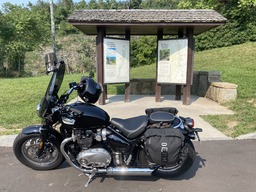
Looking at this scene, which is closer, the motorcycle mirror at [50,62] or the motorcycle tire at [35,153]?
the motorcycle mirror at [50,62]

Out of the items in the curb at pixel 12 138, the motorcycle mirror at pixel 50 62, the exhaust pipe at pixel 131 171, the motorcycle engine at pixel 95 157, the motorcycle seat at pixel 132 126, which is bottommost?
the curb at pixel 12 138

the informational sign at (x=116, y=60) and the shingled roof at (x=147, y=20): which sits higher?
the shingled roof at (x=147, y=20)

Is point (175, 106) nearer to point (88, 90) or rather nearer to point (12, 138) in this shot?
point (12, 138)

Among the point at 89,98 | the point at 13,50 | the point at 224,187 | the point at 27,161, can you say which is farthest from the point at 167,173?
the point at 13,50

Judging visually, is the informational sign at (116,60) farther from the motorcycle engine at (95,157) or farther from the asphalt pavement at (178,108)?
the motorcycle engine at (95,157)

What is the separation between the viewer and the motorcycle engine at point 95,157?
10.2 ft

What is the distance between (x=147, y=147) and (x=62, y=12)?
194 feet

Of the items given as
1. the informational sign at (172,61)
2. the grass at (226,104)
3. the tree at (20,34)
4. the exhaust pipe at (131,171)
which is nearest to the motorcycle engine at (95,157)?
the exhaust pipe at (131,171)

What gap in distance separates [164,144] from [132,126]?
17.8 inches

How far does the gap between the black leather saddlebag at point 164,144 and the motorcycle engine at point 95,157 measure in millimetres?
545

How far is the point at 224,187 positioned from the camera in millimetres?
3164

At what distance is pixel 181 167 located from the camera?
329 cm

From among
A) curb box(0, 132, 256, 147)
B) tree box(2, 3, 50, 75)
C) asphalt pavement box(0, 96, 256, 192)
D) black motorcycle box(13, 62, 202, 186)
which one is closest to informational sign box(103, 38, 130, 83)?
curb box(0, 132, 256, 147)

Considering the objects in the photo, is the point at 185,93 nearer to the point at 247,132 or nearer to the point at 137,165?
the point at 247,132
